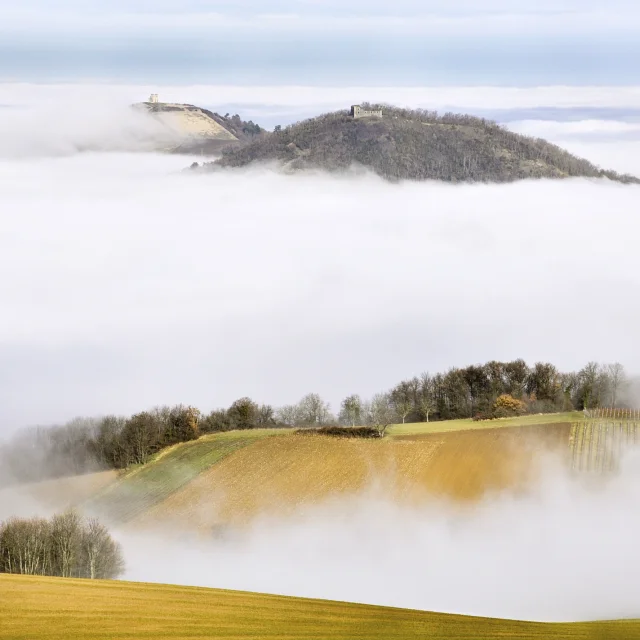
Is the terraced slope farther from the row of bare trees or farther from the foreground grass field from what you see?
→ the foreground grass field

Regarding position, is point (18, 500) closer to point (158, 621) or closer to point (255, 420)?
point (255, 420)

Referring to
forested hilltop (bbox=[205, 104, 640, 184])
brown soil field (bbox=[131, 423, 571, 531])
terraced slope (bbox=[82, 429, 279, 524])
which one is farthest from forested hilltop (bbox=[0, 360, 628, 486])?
forested hilltop (bbox=[205, 104, 640, 184])

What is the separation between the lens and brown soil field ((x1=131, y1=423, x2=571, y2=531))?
56.3 m

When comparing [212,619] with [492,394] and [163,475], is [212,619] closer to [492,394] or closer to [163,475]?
[163,475]

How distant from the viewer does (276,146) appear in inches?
6516

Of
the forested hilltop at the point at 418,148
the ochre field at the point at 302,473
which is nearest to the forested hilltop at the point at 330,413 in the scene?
the ochre field at the point at 302,473

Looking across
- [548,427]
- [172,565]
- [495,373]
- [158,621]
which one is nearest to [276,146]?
[495,373]

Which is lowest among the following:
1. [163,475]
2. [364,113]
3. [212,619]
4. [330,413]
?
[212,619]

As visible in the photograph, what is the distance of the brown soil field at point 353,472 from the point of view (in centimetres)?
5631

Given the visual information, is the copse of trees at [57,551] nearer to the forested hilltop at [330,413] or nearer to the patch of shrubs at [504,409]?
the forested hilltop at [330,413]

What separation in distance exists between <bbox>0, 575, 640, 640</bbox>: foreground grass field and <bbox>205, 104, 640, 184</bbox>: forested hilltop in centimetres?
11981

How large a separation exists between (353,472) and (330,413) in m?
16.6

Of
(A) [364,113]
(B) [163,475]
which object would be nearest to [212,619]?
(B) [163,475]

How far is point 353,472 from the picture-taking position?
60500 millimetres
